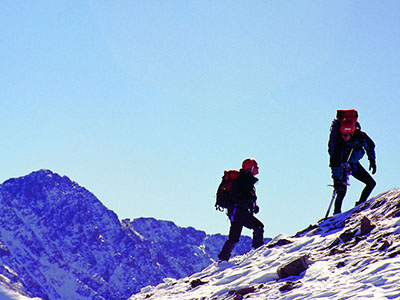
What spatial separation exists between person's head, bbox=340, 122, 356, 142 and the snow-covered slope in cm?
174

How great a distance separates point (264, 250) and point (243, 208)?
177cm

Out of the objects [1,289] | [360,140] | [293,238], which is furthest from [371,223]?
[1,289]

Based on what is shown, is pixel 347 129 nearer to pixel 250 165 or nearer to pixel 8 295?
pixel 250 165

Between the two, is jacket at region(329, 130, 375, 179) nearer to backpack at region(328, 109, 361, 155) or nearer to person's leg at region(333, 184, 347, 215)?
backpack at region(328, 109, 361, 155)

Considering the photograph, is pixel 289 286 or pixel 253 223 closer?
pixel 289 286

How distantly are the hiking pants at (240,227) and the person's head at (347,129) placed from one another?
3300mm

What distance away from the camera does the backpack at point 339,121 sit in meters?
13.2

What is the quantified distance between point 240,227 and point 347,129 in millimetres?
3944

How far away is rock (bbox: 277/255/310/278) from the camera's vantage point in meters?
8.93

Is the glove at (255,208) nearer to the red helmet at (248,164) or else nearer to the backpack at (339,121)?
the red helmet at (248,164)

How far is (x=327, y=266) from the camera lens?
28.2 ft

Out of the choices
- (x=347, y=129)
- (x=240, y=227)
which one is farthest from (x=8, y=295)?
(x=347, y=129)

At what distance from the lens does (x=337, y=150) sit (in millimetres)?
13570

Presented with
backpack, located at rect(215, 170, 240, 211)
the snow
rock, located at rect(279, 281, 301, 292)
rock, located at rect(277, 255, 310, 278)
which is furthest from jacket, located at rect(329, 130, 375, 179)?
the snow
